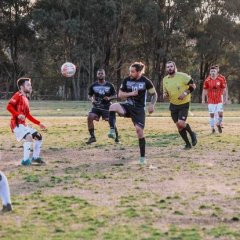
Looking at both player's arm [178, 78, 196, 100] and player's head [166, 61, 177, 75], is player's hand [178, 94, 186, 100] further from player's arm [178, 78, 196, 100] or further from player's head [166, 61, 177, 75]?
player's head [166, 61, 177, 75]

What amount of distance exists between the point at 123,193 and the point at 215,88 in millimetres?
10756

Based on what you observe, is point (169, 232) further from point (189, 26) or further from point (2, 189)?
point (189, 26)

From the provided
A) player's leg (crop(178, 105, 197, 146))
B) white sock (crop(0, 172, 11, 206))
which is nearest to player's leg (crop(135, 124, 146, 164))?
player's leg (crop(178, 105, 197, 146))

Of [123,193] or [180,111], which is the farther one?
[180,111]

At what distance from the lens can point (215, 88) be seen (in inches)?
691

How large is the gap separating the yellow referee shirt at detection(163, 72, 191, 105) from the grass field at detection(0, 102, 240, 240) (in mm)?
1190

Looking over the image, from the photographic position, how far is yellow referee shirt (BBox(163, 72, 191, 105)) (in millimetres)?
13117

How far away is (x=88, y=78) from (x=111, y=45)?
169 inches

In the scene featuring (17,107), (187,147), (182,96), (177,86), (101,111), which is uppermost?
(177,86)

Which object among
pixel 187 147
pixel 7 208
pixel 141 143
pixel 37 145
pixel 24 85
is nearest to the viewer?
pixel 7 208

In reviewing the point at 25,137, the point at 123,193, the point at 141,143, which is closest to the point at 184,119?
the point at 141,143

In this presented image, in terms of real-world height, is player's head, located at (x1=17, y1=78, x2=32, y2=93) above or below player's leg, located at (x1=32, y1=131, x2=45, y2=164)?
above

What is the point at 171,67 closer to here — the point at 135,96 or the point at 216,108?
the point at 135,96

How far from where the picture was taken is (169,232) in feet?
17.8
